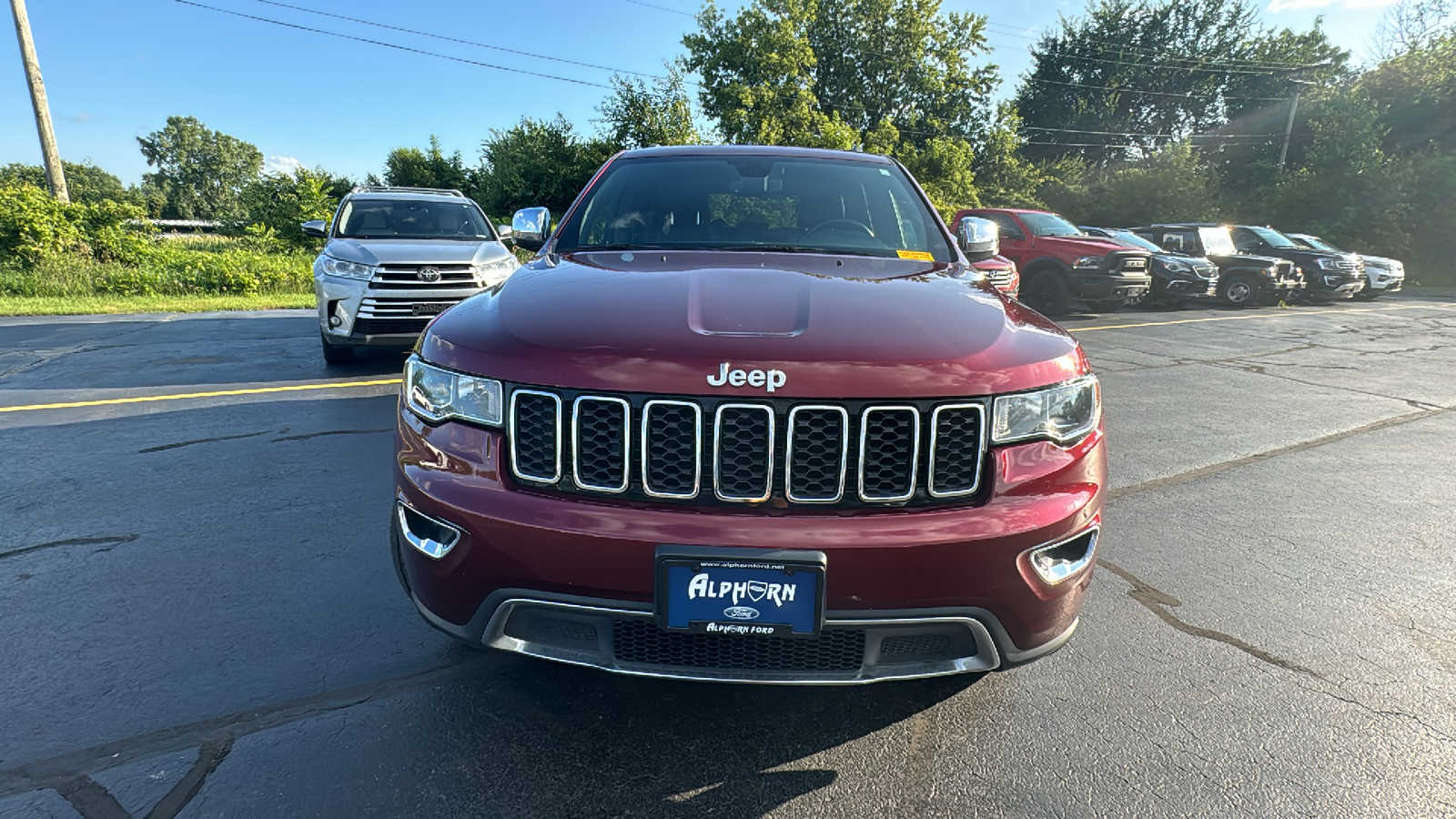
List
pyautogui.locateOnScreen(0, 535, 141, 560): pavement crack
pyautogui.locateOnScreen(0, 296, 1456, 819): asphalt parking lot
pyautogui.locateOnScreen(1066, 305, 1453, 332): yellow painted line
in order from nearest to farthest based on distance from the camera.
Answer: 1. pyautogui.locateOnScreen(0, 296, 1456, 819): asphalt parking lot
2. pyautogui.locateOnScreen(0, 535, 141, 560): pavement crack
3. pyautogui.locateOnScreen(1066, 305, 1453, 332): yellow painted line

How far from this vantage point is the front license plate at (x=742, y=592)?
162 cm

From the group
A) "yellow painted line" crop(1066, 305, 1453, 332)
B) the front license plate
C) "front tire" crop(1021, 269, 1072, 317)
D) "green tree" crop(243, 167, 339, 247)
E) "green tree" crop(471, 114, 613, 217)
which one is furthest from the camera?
"green tree" crop(471, 114, 613, 217)

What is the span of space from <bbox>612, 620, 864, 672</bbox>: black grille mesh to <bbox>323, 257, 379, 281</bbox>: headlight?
Answer: 587 cm

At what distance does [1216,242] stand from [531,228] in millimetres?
17119

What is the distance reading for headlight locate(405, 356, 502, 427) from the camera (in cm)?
178

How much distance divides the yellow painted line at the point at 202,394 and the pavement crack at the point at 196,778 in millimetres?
4034

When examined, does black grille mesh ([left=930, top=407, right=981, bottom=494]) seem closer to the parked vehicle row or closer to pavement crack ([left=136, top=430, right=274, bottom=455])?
pavement crack ([left=136, top=430, right=274, bottom=455])

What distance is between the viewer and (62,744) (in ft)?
6.30

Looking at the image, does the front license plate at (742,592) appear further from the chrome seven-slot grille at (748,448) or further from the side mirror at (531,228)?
the side mirror at (531,228)

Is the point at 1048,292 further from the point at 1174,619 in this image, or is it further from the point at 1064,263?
the point at 1174,619

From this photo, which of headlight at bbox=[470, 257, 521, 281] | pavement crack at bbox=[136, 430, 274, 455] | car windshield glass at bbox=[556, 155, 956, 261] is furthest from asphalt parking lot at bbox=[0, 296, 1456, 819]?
headlight at bbox=[470, 257, 521, 281]

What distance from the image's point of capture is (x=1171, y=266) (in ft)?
47.2

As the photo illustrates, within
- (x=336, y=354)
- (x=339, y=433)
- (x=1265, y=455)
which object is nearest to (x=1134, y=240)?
(x=1265, y=455)

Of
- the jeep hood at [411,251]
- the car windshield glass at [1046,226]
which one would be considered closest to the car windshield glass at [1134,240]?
the car windshield glass at [1046,226]
